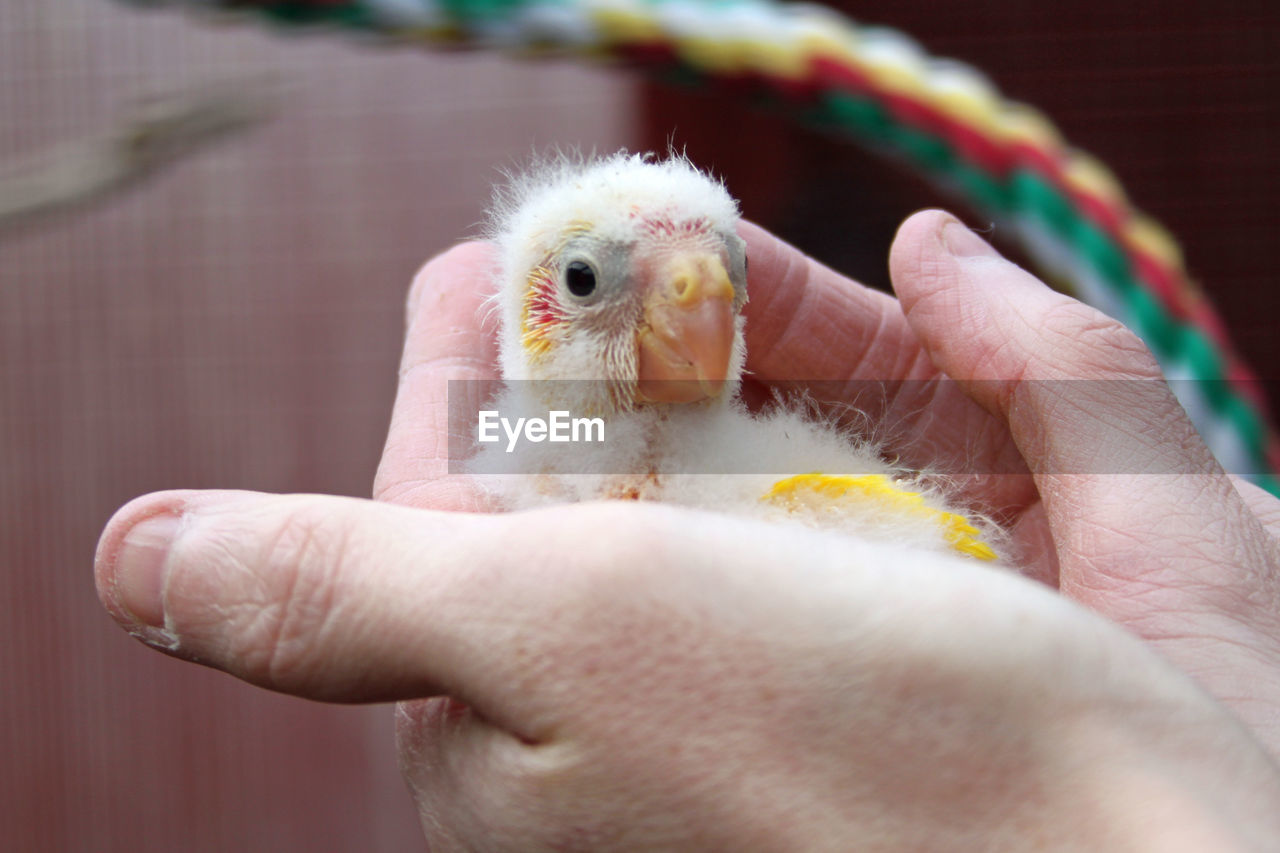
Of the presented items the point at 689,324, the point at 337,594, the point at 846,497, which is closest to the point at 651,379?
the point at 689,324

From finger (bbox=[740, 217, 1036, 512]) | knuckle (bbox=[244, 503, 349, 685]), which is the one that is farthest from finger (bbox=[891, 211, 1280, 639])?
knuckle (bbox=[244, 503, 349, 685])

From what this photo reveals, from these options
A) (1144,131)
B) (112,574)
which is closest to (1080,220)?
(1144,131)

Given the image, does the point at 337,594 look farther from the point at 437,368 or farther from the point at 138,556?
the point at 437,368

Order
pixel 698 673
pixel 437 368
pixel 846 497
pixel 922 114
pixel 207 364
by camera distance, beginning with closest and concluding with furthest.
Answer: pixel 698 673, pixel 846 497, pixel 437 368, pixel 922 114, pixel 207 364

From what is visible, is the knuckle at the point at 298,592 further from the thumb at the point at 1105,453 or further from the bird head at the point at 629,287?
the thumb at the point at 1105,453

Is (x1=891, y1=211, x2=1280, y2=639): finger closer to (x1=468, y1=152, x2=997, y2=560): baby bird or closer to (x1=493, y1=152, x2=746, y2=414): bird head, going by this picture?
(x1=468, y1=152, x2=997, y2=560): baby bird

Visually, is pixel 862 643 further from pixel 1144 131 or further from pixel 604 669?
pixel 1144 131
